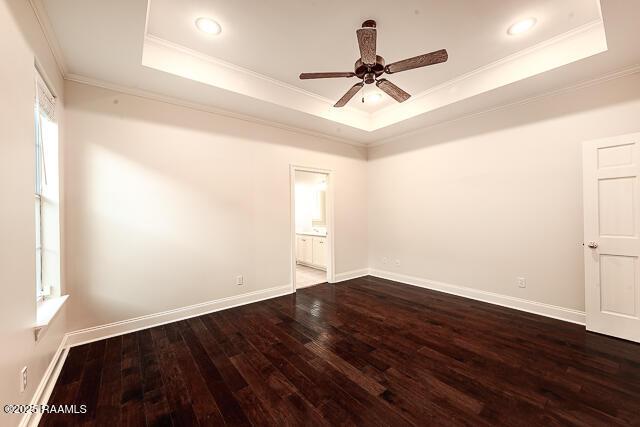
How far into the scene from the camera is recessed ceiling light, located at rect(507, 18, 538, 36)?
2464 mm

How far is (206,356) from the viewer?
2.45 meters

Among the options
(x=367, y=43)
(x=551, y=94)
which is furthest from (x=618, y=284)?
(x=367, y=43)

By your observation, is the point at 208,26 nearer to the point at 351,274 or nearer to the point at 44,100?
the point at 44,100

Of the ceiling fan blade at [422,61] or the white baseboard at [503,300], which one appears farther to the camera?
the white baseboard at [503,300]

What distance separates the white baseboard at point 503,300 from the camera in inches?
123

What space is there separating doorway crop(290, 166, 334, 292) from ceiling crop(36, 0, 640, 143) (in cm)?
171

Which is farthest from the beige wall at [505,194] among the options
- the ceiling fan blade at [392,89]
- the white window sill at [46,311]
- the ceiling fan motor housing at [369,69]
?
the white window sill at [46,311]

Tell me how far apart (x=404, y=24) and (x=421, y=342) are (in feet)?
10.5

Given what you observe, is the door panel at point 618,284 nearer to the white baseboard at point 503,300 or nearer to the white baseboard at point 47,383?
the white baseboard at point 503,300

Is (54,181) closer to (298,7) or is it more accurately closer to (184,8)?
(184,8)

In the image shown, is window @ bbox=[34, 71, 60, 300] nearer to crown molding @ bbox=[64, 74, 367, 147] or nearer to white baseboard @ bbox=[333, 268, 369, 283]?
crown molding @ bbox=[64, 74, 367, 147]

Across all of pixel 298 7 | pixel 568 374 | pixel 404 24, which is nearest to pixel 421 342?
pixel 568 374

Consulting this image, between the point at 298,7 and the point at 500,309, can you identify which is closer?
the point at 298,7

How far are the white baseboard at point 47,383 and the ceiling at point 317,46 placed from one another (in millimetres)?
2740
